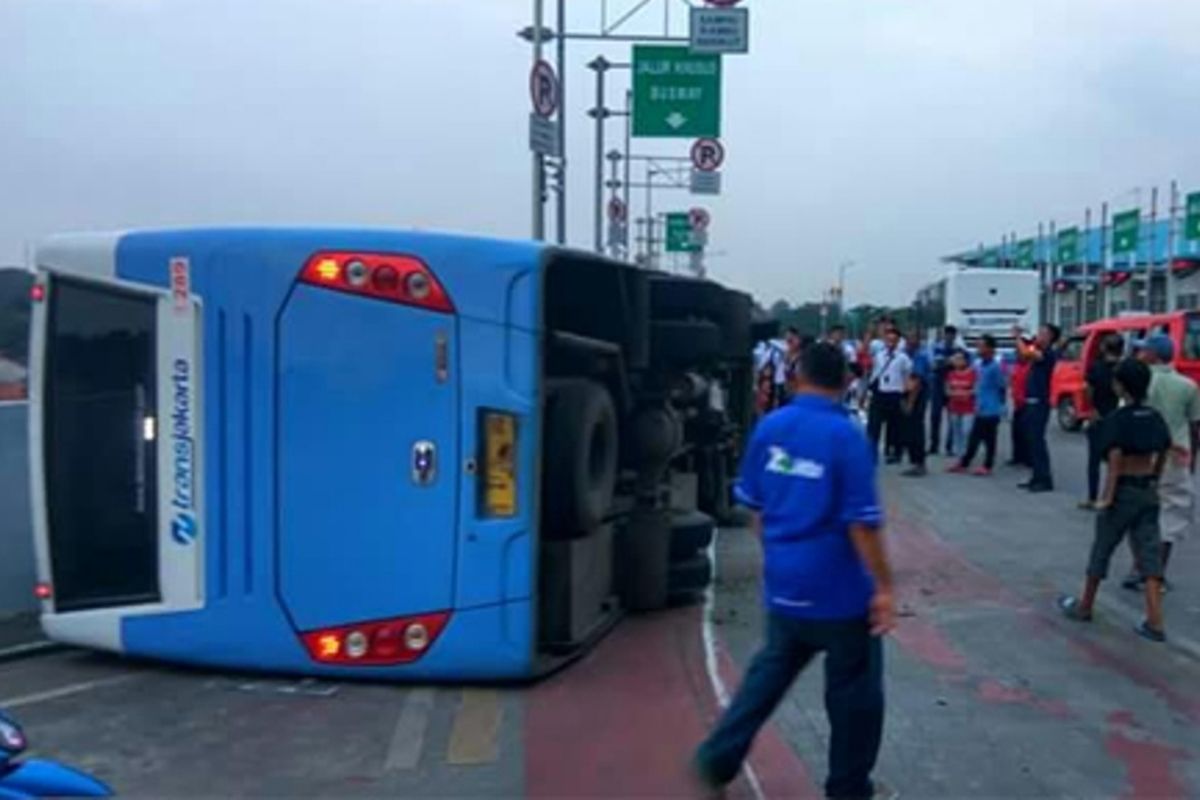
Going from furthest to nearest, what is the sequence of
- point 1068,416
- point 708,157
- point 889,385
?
Answer: point 708,157 < point 1068,416 < point 889,385

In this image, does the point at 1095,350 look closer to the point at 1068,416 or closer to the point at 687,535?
the point at 1068,416

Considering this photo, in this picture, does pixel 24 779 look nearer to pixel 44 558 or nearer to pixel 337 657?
pixel 337 657

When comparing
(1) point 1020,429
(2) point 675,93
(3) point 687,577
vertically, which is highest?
(2) point 675,93

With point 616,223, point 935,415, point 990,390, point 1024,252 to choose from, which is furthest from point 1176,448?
point 1024,252

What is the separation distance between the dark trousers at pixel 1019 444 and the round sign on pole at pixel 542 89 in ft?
21.7

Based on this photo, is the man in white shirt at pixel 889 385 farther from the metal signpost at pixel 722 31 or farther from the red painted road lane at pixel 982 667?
the metal signpost at pixel 722 31

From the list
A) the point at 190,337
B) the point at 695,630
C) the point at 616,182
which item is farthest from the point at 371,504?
the point at 616,182

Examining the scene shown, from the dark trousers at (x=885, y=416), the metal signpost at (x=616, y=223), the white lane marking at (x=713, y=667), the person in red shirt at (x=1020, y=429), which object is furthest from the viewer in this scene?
the metal signpost at (x=616, y=223)

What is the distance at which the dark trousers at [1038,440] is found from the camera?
1452 centimetres

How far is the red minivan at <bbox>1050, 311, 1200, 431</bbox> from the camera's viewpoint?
72.1 feet

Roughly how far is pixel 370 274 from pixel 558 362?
130 cm

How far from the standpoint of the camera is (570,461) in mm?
6789

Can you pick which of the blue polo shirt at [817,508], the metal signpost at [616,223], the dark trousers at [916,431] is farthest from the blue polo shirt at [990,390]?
the metal signpost at [616,223]

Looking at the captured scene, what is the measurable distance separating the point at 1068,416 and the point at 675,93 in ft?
29.9
